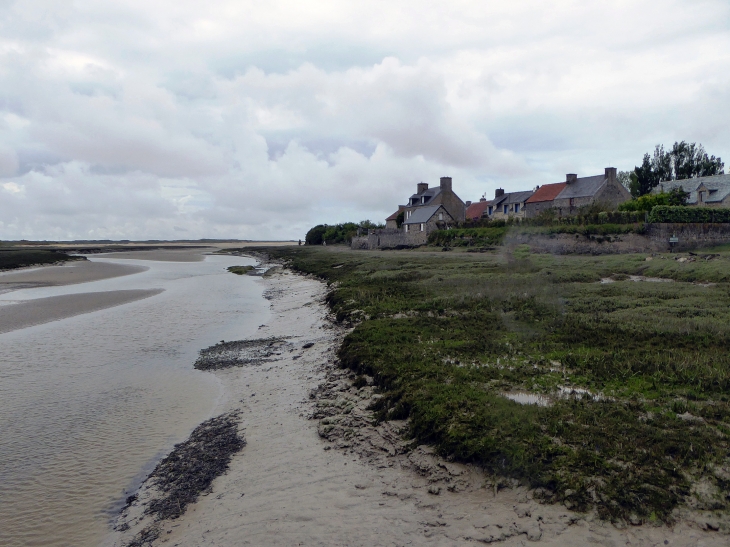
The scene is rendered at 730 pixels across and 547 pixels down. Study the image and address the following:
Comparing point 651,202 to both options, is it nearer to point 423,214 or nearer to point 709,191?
point 709,191

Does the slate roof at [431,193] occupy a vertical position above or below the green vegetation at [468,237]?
above

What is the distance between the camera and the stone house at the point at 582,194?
6038 centimetres

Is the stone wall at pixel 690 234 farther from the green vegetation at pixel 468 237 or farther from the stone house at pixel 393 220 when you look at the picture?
the stone house at pixel 393 220

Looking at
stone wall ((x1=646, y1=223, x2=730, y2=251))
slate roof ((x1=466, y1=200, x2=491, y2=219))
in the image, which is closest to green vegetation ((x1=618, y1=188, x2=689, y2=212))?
stone wall ((x1=646, y1=223, x2=730, y2=251))

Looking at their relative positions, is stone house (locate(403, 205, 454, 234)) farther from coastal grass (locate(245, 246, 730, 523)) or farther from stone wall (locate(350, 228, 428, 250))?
coastal grass (locate(245, 246, 730, 523))

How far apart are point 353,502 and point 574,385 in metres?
4.54

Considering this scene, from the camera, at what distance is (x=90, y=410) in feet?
33.6

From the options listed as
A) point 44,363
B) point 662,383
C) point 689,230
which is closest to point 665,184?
point 689,230

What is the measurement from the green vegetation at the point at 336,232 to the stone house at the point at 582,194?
28840 millimetres

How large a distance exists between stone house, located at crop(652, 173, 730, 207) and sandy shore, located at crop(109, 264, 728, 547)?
189ft

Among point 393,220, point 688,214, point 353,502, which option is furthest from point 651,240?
point 393,220

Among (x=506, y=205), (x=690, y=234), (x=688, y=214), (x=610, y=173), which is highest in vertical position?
(x=610, y=173)

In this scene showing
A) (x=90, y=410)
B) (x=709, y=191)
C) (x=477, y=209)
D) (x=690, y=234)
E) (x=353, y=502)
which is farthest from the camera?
(x=477, y=209)


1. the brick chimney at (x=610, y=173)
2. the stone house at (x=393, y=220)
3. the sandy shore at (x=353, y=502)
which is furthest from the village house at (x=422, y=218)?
the sandy shore at (x=353, y=502)
